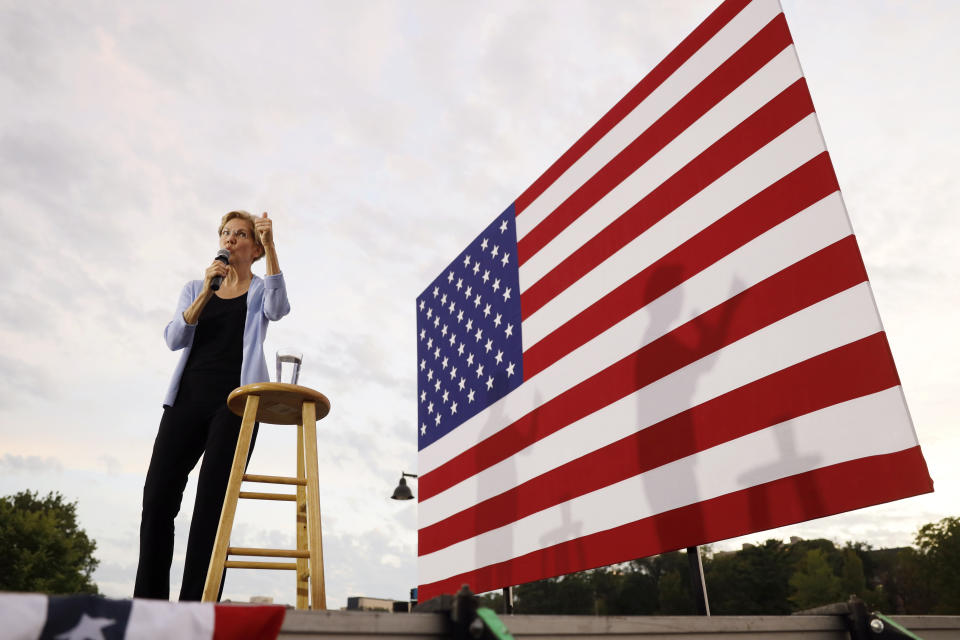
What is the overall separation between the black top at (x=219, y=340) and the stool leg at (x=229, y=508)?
41 cm

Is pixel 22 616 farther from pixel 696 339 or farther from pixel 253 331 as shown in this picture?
pixel 696 339

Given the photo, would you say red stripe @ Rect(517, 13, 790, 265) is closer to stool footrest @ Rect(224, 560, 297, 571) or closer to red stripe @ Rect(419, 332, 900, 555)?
red stripe @ Rect(419, 332, 900, 555)

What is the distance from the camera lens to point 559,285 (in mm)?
4047

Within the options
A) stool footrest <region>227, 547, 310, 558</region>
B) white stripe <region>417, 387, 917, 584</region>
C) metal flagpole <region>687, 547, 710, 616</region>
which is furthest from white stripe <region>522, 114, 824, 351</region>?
stool footrest <region>227, 547, 310, 558</region>

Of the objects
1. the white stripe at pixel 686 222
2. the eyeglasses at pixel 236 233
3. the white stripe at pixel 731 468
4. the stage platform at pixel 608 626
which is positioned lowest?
the stage platform at pixel 608 626

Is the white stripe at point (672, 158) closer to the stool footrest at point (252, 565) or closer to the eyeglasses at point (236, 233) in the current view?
the eyeglasses at point (236, 233)

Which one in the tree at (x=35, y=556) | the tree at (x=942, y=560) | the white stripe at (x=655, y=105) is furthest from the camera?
the tree at (x=942, y=560)

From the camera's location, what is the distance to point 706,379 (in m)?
2.95

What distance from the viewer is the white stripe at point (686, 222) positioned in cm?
284

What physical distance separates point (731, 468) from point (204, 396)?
214 centimetres

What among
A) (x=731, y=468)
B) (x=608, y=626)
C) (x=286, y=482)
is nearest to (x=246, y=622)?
(x=608, y=626)

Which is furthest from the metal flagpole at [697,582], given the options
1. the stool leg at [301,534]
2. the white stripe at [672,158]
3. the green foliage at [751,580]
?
the green foliage at [751,580]

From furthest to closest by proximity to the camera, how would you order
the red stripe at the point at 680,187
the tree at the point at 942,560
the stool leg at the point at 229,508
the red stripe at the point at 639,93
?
the tree at the point at 942,560
the red stripe at the point at 639,93
the red stripe at the point at 680,187
the stool leg at the point at 229,508

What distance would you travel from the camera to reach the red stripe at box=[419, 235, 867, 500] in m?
2.57
